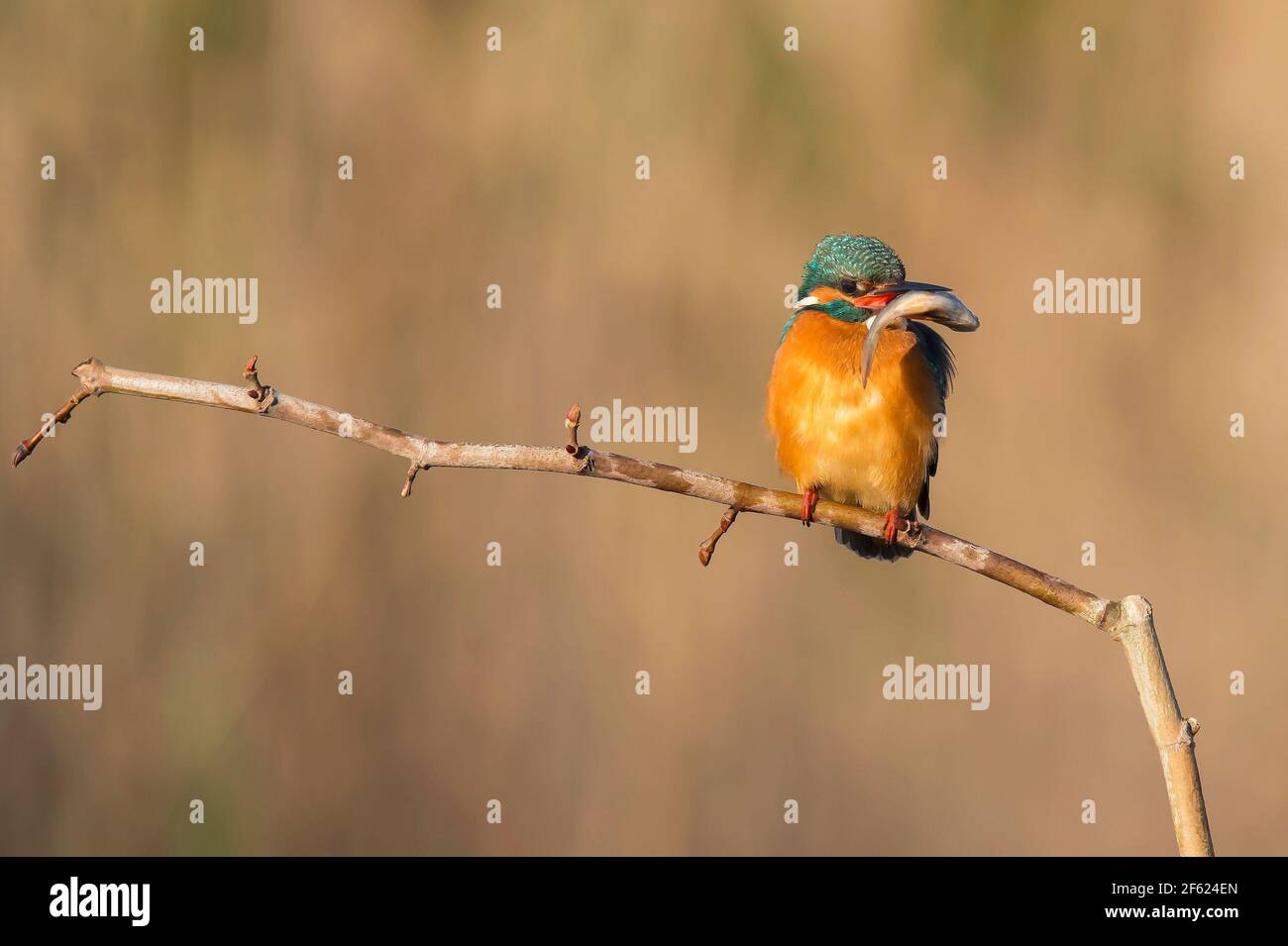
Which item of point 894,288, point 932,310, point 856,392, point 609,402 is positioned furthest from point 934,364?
point 609,402

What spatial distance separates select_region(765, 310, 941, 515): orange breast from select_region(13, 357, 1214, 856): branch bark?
1236mm

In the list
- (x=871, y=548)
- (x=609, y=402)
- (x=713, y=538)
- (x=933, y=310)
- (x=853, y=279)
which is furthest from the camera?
(x=609, y=402)

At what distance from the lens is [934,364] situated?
4.05 metres

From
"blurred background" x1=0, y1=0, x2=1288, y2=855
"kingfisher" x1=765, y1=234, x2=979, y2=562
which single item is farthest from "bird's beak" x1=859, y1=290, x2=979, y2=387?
"blurred background" x1=0, y1=0, x2=1288, y2=855

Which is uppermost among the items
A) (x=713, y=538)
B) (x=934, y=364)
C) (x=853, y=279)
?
(x=853, y=279)

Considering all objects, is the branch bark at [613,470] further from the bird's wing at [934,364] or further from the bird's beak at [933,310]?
the bird's wing at [934,364]

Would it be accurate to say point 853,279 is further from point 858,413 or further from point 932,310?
point 932,310

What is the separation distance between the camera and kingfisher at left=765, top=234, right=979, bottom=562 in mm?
3756

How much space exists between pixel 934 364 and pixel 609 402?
5.13 feet

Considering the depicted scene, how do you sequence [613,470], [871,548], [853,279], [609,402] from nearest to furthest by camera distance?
[613,470] < [853,279] < [871,548] < [609,402]

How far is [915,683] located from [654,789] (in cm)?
110

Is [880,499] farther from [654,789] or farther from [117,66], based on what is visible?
[117,66]
